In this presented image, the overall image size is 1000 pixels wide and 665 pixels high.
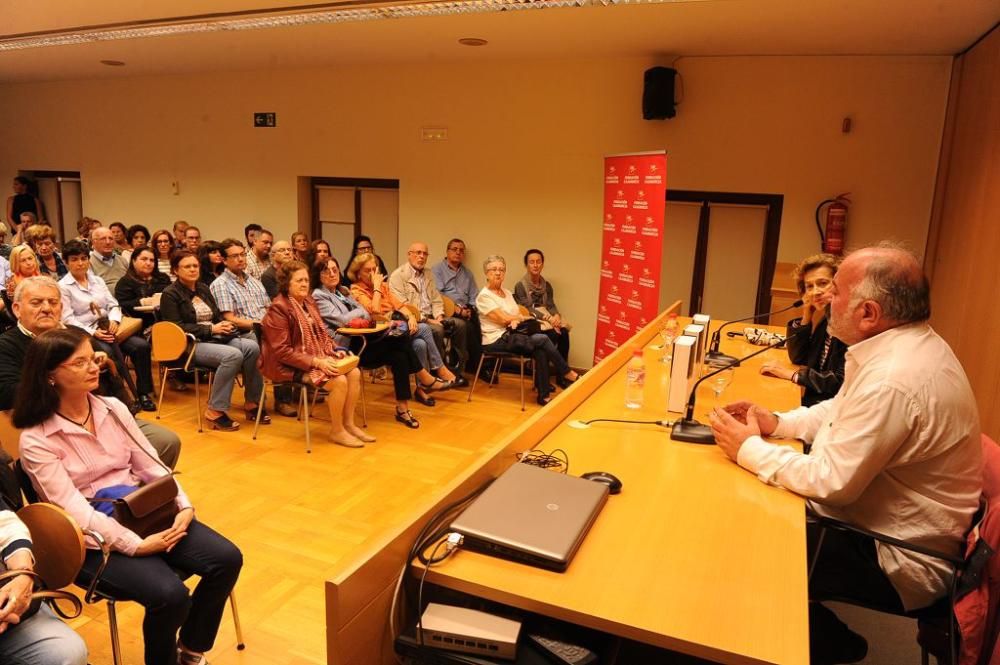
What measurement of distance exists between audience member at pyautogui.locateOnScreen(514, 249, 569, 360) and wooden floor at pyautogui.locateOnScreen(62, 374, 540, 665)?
0.94 m

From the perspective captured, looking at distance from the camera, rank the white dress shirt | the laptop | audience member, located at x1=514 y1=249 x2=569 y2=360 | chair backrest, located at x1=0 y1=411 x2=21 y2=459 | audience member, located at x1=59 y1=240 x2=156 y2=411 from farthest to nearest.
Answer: audience member, located at x1=514 y1=249 x2=569 y2=360
audience member, located at x1=59 y1=240 x2=156 y2=411
chair backrest, located at x1=0 y1=411 x2=21 y2=459
the white dress shirt
the laptop

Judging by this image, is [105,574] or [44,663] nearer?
[44,663]

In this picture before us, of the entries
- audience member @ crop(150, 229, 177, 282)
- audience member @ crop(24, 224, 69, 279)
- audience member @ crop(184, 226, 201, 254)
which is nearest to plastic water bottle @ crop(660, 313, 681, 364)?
audience member @ crop(150, 229, 177, 282)

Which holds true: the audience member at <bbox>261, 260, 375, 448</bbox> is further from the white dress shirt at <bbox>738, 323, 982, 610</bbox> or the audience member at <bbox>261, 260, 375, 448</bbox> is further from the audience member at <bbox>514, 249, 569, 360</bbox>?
the white dress shirt at <bbox>738, 323, 982, 610</bbox>

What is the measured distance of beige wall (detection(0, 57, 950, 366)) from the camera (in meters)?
5.28

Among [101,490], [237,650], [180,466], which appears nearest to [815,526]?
[237,650]

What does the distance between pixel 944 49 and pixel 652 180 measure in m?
2.36

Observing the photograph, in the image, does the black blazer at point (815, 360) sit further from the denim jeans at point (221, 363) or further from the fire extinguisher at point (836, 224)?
the denim jeans at point (221, 363)

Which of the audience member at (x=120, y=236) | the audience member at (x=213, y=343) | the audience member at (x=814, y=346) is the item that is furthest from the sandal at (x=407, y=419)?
the audience member at (x=120, y=236)

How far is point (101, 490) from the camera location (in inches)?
78.1

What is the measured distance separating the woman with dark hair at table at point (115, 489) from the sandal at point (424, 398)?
306 cm

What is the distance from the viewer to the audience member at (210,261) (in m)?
5.29

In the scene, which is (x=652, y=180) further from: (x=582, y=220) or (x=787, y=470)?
(x=787, y=470)

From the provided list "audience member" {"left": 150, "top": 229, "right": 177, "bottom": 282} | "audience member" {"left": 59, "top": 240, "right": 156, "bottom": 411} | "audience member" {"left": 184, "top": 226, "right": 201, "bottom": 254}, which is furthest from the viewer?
"audience member" {"left": 184, "top": 226, "right": 201, "bottom": 254}
